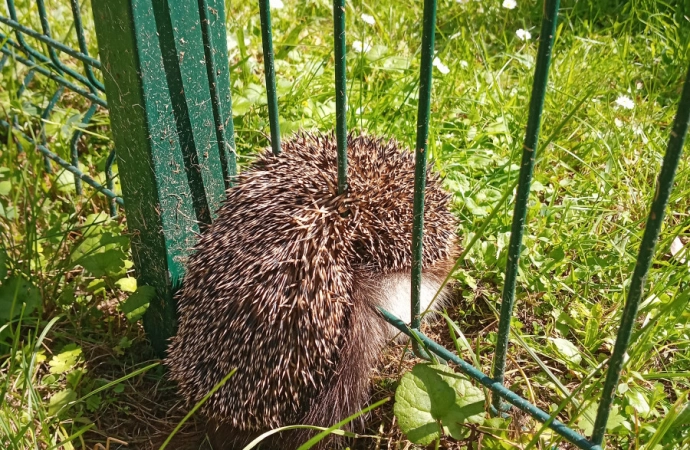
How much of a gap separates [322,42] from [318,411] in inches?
117

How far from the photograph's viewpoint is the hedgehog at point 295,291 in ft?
7.70

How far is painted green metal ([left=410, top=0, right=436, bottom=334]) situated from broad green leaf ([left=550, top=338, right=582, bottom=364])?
635mm

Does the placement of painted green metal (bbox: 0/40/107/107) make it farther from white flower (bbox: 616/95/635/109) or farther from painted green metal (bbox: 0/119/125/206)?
white flower (bbox: 616/95/635/109)

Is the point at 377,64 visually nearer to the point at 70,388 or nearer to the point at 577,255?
the point at 577,255

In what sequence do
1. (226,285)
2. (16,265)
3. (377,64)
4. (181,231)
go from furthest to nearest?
1. (377,64)
2. (16,265)
3. (181,231)
4. (226,285)

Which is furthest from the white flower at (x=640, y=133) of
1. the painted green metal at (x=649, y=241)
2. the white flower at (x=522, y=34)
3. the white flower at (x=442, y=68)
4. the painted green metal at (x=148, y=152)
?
the painted green metal at (x=148, y=152)

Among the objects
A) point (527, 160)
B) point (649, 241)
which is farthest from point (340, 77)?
point (649, 241)

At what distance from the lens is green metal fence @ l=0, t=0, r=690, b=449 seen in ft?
6.72

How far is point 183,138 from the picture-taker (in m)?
2.61

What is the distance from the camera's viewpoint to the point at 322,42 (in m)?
4.71

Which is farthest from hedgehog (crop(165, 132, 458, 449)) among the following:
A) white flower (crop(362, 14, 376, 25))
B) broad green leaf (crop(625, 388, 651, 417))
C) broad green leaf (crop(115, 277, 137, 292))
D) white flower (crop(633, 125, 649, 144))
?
white flower (crop(362, 14, 376, 25))

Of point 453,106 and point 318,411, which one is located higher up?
point 453,106

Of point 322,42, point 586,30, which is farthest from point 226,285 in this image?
point 586,30

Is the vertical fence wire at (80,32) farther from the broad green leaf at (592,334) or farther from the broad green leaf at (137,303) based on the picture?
the broad green leaf at (592,334)
